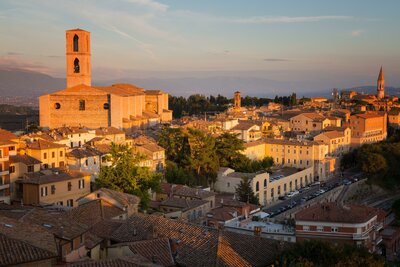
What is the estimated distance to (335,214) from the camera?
20.9 metres

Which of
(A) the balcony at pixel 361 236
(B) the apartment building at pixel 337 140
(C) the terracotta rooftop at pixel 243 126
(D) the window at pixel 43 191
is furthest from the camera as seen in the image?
(B) the apartment building at pixel 337 140

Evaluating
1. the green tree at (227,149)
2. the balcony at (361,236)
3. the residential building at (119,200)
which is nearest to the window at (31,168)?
the residential building at (119,200)

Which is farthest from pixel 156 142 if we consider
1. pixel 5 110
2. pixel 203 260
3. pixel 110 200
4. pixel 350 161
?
pixel 5 110

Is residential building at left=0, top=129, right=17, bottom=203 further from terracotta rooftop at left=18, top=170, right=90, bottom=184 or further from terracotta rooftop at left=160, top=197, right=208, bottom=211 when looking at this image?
terracotta rooftop at left=160, top=197, right=208, bottom=211

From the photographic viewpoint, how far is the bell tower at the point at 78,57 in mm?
52219

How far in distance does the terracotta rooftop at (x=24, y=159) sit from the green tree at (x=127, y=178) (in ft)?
11.2

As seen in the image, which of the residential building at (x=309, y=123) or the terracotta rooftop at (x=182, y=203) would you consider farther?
the residential building at (x=309, y=123)

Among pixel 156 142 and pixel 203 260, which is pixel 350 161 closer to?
pixel 156 142

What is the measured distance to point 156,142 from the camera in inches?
1538

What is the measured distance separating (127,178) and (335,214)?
35.5 ft

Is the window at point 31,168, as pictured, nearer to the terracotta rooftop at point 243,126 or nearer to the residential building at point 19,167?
the residential building at point 19,167

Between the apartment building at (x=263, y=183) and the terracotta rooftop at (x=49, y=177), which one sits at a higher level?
the terracotta rooftop at (x=49, y=177)

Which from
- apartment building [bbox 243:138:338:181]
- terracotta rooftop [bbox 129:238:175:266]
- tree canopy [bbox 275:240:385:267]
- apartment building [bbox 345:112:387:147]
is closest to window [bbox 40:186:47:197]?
terracotta rooftop [bbox 129:238:175:266]

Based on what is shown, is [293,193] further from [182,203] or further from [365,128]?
[365,128]
